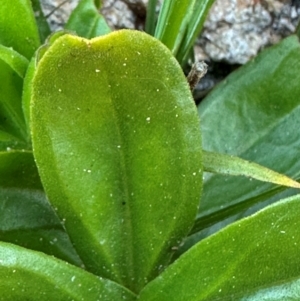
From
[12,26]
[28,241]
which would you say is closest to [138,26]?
[12,26]

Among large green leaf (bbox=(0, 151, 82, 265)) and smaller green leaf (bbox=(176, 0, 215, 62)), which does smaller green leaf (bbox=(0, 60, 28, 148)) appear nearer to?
large green leaf (bbox=(0, 151, 82, 265))

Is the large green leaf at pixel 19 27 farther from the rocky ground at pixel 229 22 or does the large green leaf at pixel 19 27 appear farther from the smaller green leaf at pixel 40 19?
the rocky ground at pixel 229 22

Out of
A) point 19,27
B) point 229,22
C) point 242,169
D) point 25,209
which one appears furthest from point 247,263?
point 229,22

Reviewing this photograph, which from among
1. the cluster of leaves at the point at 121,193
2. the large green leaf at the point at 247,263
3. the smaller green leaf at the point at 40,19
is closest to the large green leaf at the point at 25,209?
the cluster of leaves at the point at 121,193

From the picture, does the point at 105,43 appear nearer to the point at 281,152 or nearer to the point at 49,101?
the point at 49,101

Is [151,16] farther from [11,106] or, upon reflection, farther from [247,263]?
[247,263]
